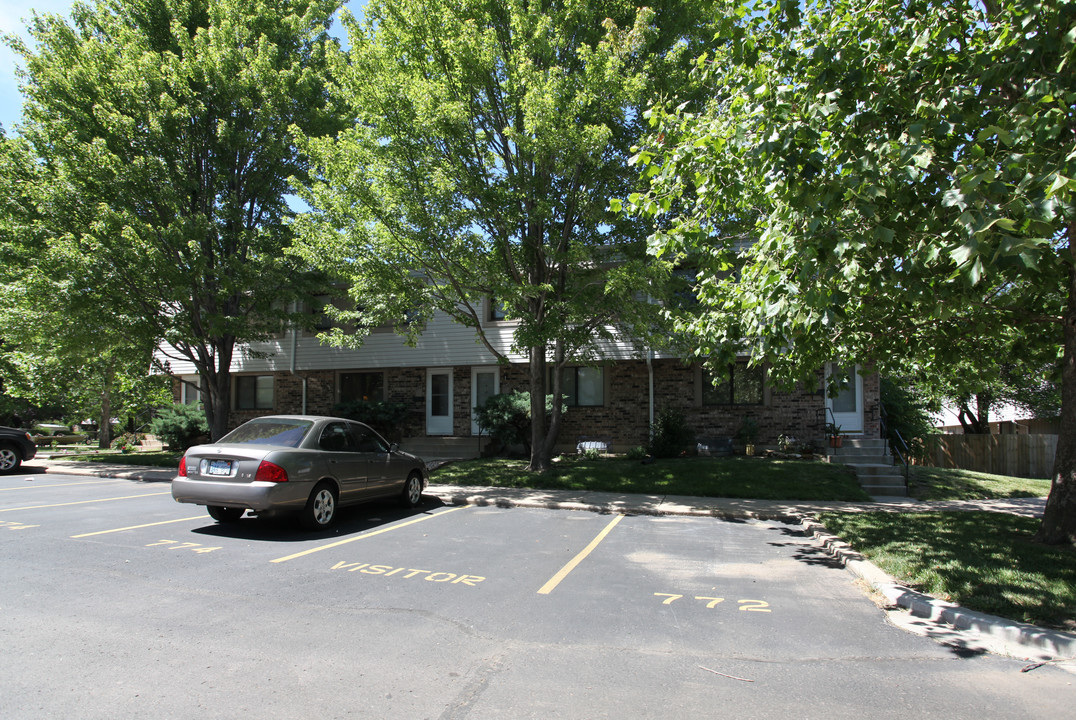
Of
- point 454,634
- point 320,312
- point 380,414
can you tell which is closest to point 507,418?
point 380,414

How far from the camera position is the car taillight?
7.46 m

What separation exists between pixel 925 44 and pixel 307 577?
7.54 meters

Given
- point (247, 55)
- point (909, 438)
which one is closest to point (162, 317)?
point (247, 55)

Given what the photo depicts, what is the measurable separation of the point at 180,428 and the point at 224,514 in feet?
46.0

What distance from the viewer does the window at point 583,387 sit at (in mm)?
18797

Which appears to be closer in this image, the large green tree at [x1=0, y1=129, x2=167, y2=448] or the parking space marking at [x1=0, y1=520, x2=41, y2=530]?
the parking space marking at [x1=0, y1=520, x2=41, y2=530]

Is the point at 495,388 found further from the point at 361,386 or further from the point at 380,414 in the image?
the point at 361,386

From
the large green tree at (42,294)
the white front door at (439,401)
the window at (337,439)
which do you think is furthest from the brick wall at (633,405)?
the window at (337,439)

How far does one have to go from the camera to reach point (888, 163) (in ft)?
17.0

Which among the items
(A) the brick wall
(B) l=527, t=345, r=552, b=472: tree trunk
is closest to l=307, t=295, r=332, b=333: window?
(A) the brick wall

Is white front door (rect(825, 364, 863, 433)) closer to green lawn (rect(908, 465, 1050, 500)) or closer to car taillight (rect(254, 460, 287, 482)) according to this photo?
green lawn (rect(908, 465, 1050, 500))

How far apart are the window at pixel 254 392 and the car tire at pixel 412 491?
1423 centimetres

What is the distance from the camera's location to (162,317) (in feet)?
54.4

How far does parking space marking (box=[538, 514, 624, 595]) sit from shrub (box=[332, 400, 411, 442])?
451 inches
